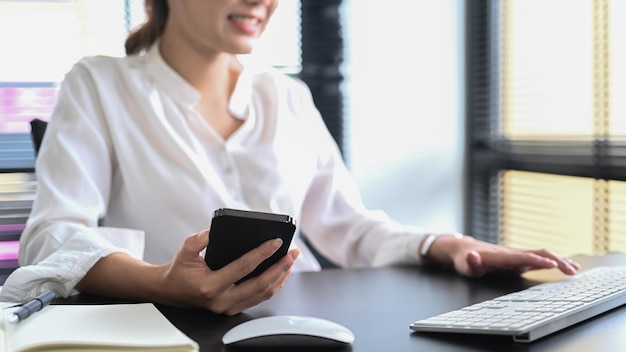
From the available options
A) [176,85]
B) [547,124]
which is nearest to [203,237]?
[176,85]

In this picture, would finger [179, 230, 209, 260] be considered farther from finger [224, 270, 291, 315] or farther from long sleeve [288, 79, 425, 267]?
long sleeve [288, 79, 425, 267]

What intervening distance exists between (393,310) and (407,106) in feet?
6.20

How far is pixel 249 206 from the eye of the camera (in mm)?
1630

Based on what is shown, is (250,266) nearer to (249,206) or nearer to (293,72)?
(249,206)

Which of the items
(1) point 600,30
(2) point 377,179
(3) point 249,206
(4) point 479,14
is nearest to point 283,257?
(3) point 249,206

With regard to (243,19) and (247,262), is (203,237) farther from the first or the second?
(243,19)

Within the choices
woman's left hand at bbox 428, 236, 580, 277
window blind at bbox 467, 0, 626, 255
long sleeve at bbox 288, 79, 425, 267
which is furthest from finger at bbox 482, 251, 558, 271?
window blind at bbox 467, 0, 626, 255

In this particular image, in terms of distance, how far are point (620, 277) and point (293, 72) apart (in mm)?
1725

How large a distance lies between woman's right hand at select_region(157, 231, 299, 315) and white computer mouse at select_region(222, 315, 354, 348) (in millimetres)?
129

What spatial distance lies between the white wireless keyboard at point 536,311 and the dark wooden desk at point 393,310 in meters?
0.01

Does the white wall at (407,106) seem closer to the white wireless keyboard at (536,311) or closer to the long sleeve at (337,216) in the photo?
the long sleeve at (337,216)

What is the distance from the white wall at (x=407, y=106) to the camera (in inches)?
110

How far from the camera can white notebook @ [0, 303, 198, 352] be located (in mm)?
754

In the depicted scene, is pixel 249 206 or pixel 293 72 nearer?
pixel 249 206
